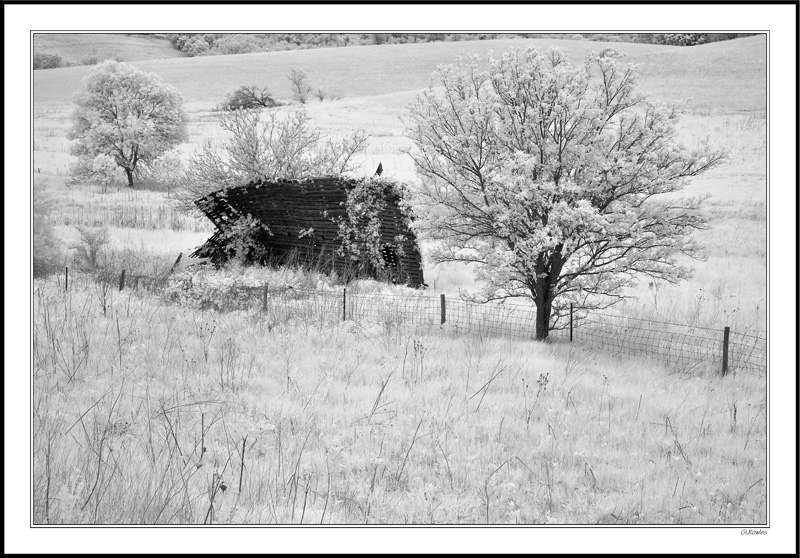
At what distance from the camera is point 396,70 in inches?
1973

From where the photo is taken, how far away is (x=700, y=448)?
Result: 627 cm

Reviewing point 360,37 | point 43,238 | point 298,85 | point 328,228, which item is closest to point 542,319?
point 360,37

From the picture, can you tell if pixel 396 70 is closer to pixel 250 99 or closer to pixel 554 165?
pixel 250 99

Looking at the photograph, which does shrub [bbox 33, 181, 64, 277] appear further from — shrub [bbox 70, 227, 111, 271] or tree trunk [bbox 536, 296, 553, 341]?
tree trunk [bbox 536, 296, 553, 341]

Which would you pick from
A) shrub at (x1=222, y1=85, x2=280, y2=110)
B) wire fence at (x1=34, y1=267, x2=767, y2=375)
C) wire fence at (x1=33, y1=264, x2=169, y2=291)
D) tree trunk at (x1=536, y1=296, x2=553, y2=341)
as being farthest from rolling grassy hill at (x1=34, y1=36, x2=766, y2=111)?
tree trunk at (x1=536, y1=296, x2=553, y2=341)

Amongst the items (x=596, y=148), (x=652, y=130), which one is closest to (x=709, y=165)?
(x=652, y=130)

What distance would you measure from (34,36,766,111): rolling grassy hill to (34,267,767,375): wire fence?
19.7 ft

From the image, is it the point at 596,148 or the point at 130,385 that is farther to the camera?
the point at 596,148

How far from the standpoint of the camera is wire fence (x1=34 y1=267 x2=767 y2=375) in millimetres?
10911

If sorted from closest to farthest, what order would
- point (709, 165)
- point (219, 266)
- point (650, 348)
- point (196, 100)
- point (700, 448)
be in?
point (700, 448) < point (709, 165) < point (650, 348) < point (219, 266) < point (196, 100)

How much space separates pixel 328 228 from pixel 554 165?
8.31 m

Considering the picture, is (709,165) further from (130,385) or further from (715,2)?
(130,385)

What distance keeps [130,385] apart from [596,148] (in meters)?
8.12

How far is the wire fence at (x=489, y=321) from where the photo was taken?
10.9 meters
